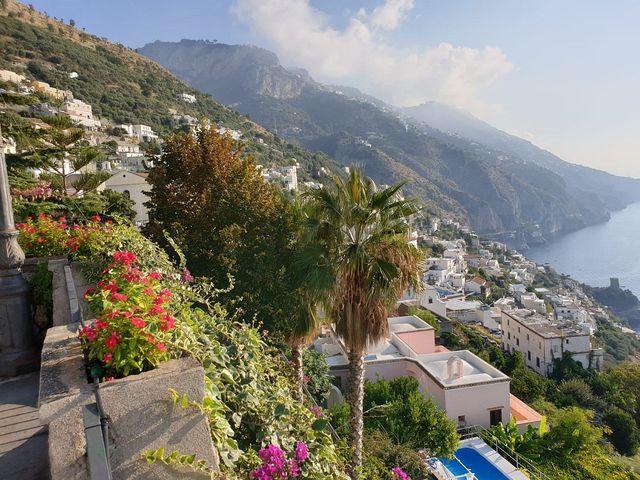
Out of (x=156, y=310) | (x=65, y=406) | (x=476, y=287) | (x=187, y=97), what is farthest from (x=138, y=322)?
(x=187, y=97)

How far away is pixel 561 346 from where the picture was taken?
4525 centimetres

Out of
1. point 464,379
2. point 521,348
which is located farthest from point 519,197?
point 464,379

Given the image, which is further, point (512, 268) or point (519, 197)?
point (519, 197)

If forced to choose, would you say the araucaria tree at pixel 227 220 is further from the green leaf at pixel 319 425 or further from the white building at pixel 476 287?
the white building at pixel 476 287

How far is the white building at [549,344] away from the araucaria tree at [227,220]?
42.7 m

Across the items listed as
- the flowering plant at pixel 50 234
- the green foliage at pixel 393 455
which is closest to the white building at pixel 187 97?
the green foliage at pixel 393 455

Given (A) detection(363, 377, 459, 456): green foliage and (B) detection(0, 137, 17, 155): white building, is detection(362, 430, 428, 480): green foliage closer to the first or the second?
(A) detection(363, 377, 459, 456): green foliage

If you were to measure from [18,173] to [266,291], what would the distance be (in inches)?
381

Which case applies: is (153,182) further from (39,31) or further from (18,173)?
(39,31)

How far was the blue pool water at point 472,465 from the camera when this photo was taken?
43.6ft

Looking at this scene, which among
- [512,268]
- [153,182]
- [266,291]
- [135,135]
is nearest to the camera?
[266,291]

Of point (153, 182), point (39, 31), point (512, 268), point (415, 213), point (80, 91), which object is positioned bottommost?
point (512, 268)

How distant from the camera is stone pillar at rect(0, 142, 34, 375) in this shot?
177 inches

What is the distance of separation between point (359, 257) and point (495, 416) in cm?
1283
